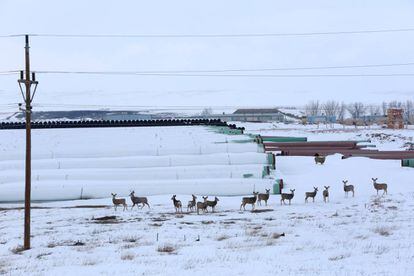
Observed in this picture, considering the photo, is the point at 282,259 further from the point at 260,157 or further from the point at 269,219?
the point at 260,157

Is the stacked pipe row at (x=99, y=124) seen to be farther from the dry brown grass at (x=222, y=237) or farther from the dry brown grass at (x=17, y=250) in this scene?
the dry brown grass at (x=17, y=250)

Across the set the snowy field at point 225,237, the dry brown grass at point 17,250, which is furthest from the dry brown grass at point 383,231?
the dry brown grass at point 17,250

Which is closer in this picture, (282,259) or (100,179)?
(282,259)

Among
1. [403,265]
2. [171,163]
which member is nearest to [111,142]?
[171,163]

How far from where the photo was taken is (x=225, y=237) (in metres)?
17.7

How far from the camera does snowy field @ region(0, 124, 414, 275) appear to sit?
13.1 m

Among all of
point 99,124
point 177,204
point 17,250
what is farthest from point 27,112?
point 99,124

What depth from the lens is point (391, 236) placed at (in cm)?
1647

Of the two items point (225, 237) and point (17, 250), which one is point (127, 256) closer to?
point (225, 237)

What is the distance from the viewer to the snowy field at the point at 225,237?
515 inches

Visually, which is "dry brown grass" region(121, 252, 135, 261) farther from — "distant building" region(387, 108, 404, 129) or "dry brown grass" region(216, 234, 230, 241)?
"distant building" region(387, 108, 404, 129)

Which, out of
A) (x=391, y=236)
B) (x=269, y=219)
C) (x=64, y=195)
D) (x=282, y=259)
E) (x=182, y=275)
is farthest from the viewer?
(x=64, y=195)

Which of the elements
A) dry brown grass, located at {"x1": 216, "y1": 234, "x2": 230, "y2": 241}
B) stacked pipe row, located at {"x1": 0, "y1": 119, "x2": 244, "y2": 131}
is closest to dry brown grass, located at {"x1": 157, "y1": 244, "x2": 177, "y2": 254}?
dry brown grass, located at {"x1": 216, "y1": 234, "x2": 230, "y2": 241}

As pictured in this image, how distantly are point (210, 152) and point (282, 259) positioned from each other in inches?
934
